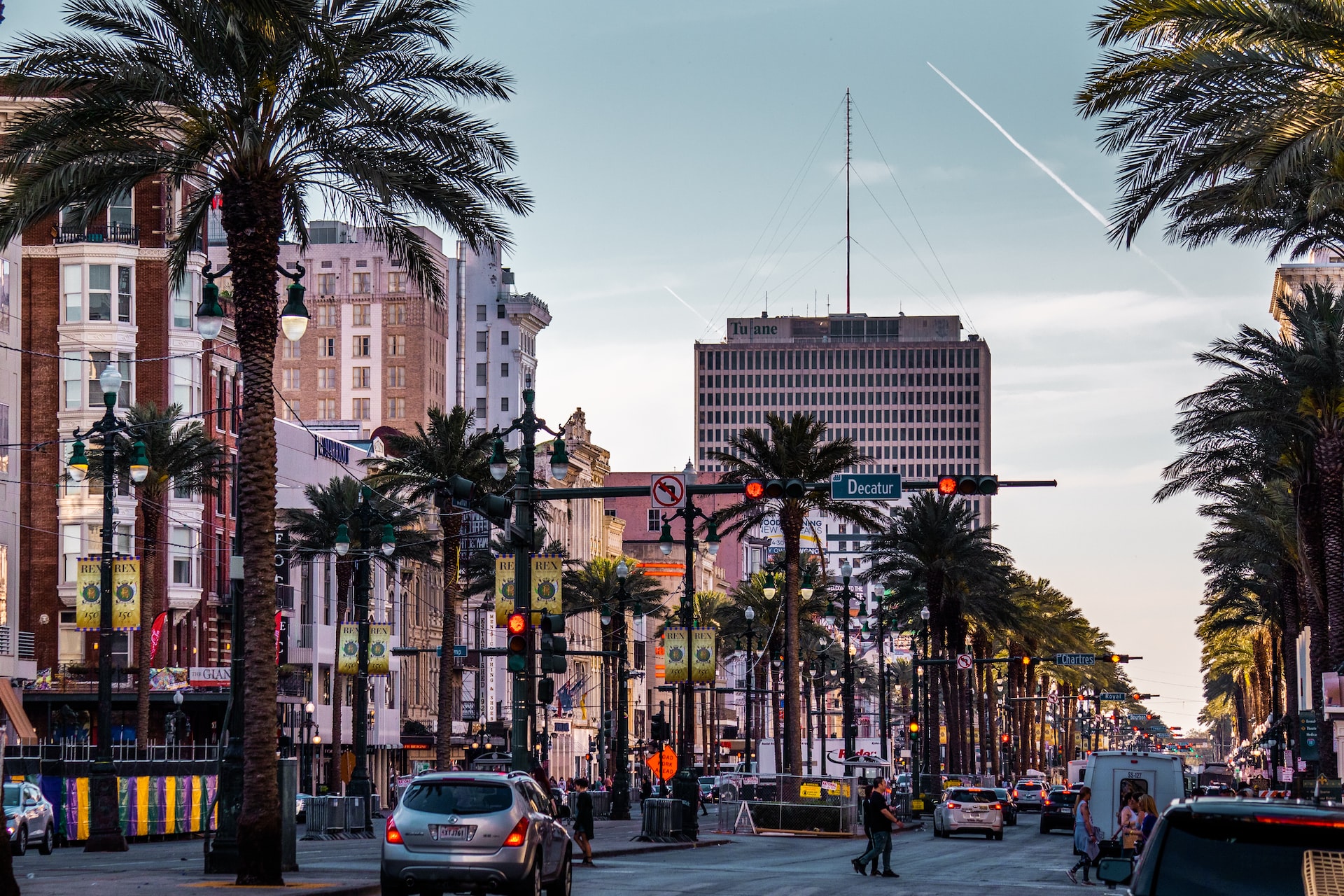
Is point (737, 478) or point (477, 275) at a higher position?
point (477, 275)

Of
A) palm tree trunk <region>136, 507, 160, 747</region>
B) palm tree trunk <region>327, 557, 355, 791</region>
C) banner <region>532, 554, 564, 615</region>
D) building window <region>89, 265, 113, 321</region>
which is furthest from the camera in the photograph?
palm tree trunk <region>327, 557, 355, 791</region>

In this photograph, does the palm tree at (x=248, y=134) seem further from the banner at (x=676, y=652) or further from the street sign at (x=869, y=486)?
the banner at (x=676, y=652)

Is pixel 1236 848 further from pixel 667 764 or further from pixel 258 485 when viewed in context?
pixel 667 764

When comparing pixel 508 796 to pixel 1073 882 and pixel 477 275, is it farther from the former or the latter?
pixel 477 275

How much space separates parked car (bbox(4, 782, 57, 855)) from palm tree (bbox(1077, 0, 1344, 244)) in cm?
2469

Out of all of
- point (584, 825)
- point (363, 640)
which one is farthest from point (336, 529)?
point (584, 825)

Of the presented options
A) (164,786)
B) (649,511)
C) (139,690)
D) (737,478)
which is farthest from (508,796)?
(649,511)

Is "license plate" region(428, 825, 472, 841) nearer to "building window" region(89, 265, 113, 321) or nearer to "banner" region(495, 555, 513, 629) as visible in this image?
"banner" region(495, 555, 513, 629)

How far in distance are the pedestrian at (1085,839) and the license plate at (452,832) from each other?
13.9 meters

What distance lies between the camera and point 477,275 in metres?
170

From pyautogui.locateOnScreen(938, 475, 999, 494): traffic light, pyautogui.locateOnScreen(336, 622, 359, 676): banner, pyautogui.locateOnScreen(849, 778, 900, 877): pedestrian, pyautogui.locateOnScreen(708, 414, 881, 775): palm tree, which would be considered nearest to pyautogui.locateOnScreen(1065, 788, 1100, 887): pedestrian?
pyautogui.locateOnScreen(849, 778, 900, 877): pedestrian

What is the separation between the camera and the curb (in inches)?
1516

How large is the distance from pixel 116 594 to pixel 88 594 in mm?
1215

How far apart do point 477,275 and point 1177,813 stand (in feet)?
532
